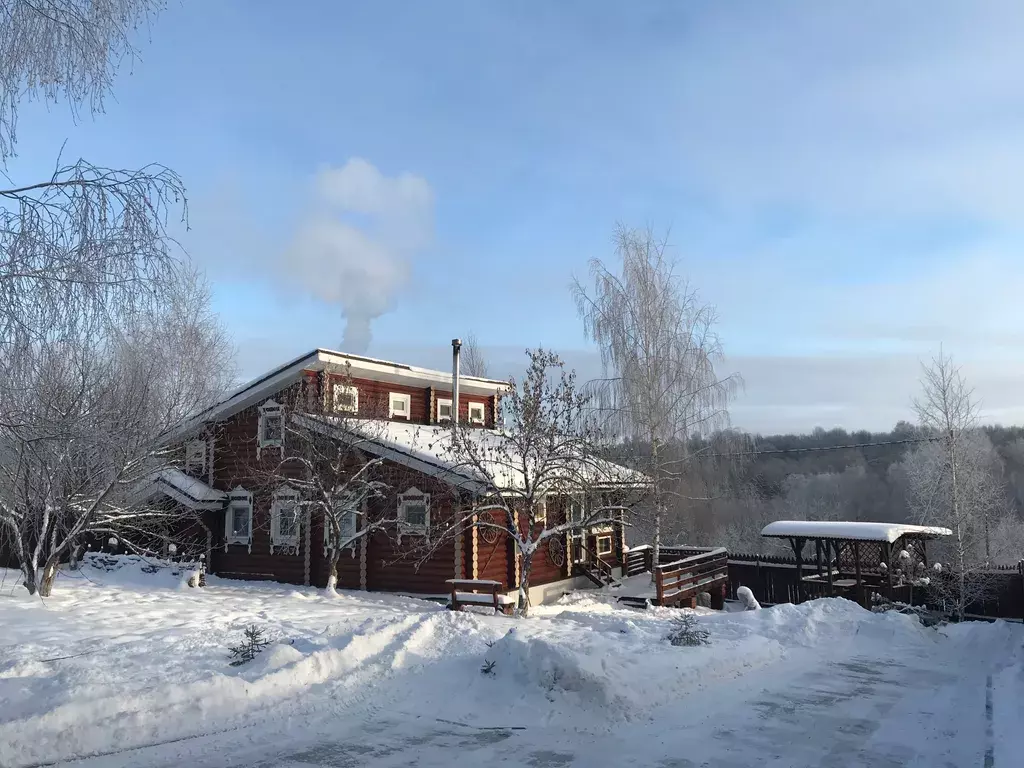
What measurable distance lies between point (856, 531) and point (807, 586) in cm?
346

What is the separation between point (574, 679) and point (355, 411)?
12.6 meters

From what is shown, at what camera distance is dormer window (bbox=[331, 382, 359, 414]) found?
1905cm

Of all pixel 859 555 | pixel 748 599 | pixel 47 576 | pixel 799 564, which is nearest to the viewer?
pixel 47 576

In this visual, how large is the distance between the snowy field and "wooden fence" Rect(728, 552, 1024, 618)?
8864mm

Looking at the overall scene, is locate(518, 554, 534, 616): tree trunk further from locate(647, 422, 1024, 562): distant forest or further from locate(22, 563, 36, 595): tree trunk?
locate(647, 422, 1024, 562): distant forest

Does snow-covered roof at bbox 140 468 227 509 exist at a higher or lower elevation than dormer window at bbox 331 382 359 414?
lower

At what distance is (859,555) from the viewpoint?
69.6 ft

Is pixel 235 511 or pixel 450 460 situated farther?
pixel 235 511

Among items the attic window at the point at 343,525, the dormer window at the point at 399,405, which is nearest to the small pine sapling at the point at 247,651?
the attic window at the point at 343,525

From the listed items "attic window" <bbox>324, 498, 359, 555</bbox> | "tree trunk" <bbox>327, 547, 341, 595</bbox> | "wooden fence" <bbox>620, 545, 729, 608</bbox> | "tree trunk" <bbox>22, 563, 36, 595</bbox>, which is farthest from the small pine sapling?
"wooden fence" <bbox>620, 545, 729, 608</bbox>

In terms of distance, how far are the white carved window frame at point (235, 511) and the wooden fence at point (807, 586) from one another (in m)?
16.6

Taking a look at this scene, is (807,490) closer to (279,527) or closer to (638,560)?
(638,560)

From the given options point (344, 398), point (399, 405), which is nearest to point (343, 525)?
point (344, 398)

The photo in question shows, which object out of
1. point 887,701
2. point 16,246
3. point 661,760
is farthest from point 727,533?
point 16,246
